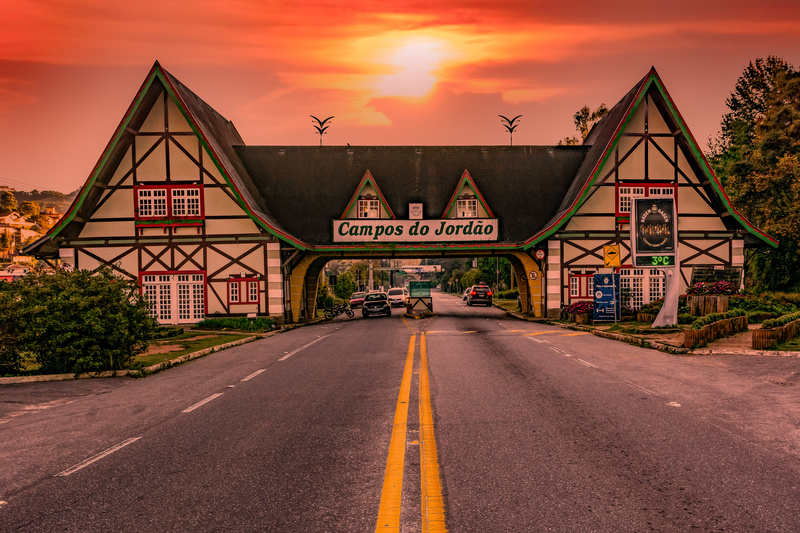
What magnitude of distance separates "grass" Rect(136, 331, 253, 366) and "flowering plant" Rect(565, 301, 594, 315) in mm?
15586

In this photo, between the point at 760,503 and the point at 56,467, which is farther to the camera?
the point at 56,467

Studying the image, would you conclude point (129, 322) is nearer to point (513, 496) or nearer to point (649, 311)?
point (513, 496)

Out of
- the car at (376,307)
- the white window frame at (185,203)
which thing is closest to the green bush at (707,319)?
the car at (376,307)

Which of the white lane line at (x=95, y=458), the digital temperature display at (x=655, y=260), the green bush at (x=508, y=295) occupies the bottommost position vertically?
the green bush at (x=508, y=295)

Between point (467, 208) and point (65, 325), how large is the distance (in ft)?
82.0

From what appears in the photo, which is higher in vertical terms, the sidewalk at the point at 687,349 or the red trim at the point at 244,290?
the red trim at the point at 244,290

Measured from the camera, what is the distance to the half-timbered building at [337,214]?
29.2m

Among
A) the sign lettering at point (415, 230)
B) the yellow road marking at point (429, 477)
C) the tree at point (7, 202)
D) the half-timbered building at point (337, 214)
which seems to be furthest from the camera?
the tree at point (7, 202)

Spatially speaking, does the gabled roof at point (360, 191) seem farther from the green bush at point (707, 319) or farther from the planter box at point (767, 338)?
the planter box at point (767, 338)

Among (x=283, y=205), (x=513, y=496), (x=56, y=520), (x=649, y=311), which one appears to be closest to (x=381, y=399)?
(x=513, y=496)

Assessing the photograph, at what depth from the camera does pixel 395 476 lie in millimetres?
5285

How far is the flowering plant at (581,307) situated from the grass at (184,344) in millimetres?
15586

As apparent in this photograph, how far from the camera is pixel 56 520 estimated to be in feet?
14.8

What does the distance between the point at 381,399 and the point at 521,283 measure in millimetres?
30467
